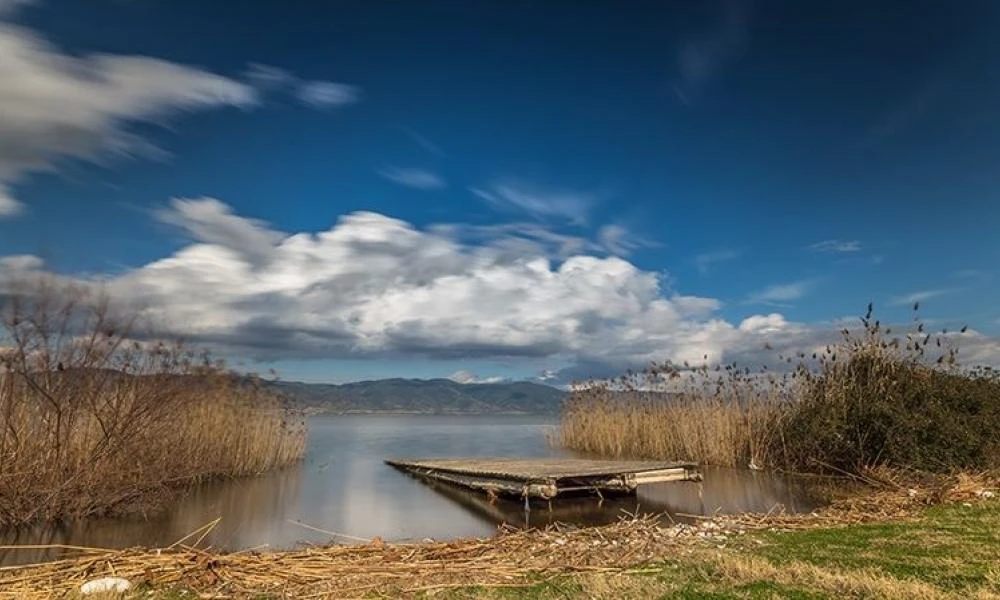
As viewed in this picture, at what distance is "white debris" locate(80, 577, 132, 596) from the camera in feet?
21.5

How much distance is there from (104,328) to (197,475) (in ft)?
23.6

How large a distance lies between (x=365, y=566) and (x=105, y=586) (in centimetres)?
263

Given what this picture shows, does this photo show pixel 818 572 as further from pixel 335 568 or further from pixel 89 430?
pixel 89 430

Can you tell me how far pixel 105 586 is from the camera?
670cm

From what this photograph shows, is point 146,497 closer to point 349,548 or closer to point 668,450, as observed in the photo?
point 349,548

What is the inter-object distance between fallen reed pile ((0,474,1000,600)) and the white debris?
0.40 ft

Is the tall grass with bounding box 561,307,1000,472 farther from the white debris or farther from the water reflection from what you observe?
the white debris

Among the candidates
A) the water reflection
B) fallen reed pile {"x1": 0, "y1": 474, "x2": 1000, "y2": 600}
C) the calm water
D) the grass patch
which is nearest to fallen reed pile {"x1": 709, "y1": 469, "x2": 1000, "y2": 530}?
the grass patch

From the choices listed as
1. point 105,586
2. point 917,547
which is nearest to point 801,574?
point 917,547

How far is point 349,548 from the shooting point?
885 cm

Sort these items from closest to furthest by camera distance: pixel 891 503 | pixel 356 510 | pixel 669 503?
pixel 891 503 < pixel 669 503 < pixel 356 510

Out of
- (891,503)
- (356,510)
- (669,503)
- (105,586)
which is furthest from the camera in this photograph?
(356,510)

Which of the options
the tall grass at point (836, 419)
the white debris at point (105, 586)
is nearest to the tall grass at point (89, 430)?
the white debris at point (105, 586)

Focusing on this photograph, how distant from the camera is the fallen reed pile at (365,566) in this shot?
22.3ft
